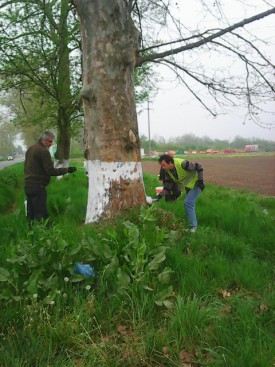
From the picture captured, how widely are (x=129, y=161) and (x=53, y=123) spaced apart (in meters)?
9.39

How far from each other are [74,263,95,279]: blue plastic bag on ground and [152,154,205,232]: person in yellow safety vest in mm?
2304

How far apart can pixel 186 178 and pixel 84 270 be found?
288cm

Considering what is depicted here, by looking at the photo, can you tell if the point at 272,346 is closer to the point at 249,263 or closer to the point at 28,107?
the point at 249,263

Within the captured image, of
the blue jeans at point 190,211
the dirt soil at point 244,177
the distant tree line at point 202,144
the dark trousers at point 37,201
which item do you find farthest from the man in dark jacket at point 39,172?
the distant tree line at point 202,144

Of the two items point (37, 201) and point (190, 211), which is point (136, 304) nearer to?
point (190, 211)

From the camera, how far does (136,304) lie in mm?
2455

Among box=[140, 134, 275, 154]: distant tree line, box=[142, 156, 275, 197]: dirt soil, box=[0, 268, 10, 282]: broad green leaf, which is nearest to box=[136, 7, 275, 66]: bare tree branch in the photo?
box=[0, 268, 10, 282]: broad green leaf

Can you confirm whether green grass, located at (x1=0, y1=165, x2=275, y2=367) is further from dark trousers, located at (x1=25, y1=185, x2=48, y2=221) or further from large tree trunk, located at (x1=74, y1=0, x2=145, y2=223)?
dark trousers, located at (x1=25, y1=185, x2=48, y2=221)

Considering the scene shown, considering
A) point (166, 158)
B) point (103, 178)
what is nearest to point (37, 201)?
point (103, 178)

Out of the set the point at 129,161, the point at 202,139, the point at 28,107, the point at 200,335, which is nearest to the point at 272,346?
the point at 200,335

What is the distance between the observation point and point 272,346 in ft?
6.51

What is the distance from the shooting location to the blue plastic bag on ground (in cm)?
276

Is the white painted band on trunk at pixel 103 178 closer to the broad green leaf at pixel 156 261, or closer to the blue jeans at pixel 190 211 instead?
the blue jeans at pixel 190 211

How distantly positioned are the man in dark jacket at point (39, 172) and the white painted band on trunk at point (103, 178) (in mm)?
858
